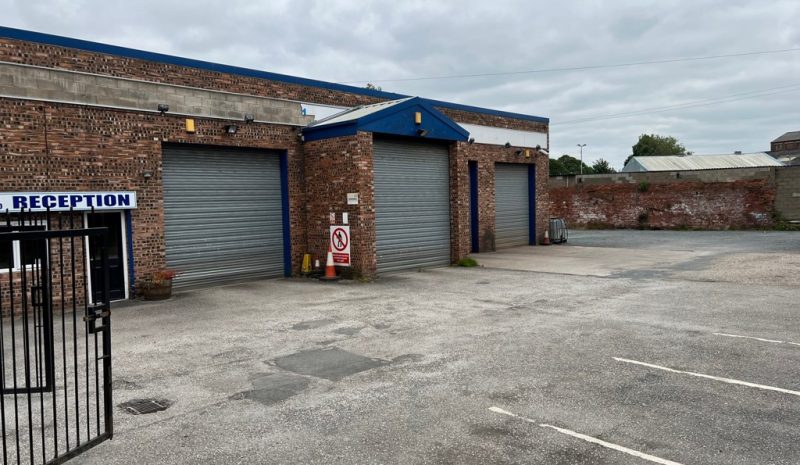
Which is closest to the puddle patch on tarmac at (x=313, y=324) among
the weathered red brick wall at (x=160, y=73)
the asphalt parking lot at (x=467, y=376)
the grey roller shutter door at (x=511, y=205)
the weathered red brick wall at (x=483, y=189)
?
the asphalt parking lot at (x=467, y=376)

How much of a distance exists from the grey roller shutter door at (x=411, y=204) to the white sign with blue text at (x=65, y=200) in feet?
21.5

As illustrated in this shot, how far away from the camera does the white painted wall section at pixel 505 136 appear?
900 inches

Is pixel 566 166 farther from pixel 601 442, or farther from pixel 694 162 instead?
pixel 601 442

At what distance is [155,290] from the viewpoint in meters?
12.9

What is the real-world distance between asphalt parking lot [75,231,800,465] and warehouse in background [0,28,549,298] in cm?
218

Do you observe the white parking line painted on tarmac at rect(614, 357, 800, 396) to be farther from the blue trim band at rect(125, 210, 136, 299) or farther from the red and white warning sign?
the blue trim band at rect(125, 210, 136, 299)

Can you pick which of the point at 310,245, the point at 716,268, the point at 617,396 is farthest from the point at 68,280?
the point at 716,268

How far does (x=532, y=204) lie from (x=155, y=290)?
1761cm

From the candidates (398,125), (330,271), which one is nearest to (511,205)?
(398,125)

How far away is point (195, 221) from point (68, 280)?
335cm

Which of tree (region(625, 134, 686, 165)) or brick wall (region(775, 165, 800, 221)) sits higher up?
tree (region(625, 134, 686, 165))

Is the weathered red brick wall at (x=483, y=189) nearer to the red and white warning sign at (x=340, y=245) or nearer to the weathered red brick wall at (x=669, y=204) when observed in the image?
the red and white warning sign at (x=340, y=245)

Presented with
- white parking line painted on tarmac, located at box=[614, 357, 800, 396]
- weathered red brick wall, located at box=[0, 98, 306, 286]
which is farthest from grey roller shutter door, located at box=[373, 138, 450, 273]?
white parking line painted on tarmac, located at box=[614, 357, 800, 396]

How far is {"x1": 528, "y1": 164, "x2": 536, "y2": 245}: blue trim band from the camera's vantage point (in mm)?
25766
